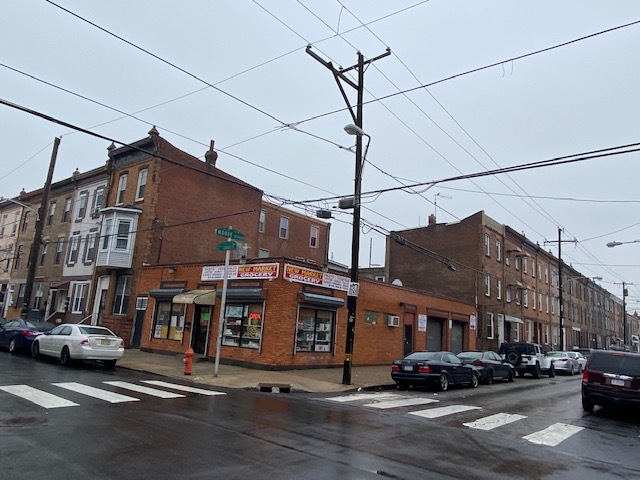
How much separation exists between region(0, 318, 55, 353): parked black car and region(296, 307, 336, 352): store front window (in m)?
11.1

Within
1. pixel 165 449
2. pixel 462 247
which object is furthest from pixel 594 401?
pixel 462 247

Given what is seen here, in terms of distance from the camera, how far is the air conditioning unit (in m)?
25.3

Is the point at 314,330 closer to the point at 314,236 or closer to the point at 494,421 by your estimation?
the point at 494,421

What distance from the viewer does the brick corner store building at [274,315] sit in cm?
1941

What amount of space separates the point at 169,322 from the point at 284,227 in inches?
677

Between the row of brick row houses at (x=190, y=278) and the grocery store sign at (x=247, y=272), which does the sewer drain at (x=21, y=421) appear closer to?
the row of brick row houses at (x=190, y=278)

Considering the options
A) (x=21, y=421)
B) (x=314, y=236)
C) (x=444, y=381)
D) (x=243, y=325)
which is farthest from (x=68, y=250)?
(x=21, y=421)

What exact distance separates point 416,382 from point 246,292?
7.70 meters

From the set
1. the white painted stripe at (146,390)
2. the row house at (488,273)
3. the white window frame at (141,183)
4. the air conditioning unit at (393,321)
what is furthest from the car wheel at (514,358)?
the white window frame at (141,183)

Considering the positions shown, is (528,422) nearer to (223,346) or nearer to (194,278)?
(223,346)

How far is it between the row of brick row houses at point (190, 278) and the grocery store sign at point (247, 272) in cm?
8

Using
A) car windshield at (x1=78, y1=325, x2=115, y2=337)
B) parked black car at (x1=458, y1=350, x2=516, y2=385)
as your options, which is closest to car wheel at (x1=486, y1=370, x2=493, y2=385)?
parked black car at (x1=458, y1=350, x2=516, y2=385)

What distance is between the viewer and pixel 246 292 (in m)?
19.9

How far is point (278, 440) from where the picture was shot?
7.43m
